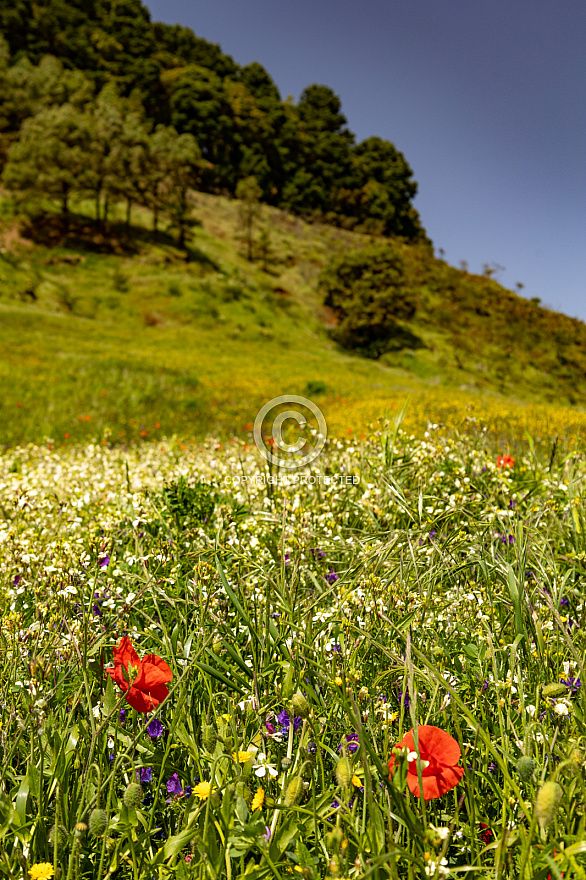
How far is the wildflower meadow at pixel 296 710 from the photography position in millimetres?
1203

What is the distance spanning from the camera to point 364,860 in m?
1.21

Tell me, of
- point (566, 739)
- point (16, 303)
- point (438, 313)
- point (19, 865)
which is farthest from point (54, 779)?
point (438, 313)

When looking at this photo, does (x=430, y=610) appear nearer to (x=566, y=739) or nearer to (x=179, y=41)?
(x=566, y=739)

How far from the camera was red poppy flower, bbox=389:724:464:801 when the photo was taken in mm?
1228

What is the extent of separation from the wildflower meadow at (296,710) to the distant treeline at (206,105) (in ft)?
157

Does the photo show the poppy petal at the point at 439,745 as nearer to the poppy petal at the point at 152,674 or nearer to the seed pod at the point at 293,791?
the seed pod at the point at 293,791

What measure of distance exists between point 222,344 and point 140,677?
23.5m

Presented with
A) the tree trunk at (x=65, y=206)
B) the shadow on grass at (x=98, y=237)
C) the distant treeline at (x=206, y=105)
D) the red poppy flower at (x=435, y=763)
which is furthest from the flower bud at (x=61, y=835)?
the distant treeline at (x=206, y=105)

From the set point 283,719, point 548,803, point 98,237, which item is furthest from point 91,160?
point 548,803

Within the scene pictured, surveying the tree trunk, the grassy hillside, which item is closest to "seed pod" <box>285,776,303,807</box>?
the grassy hillside

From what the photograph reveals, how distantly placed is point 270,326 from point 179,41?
61.5 meters

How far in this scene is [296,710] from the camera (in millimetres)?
1305

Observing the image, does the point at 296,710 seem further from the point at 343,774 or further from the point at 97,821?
the point at 97,821

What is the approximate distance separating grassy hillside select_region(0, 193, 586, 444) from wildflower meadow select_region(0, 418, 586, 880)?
2126mm
